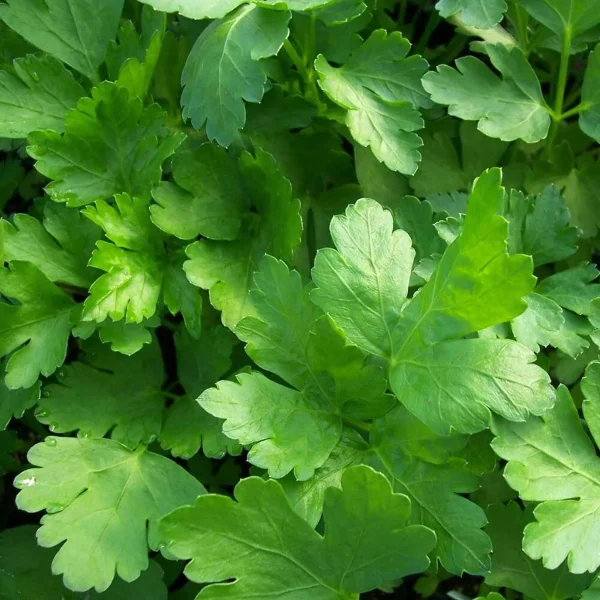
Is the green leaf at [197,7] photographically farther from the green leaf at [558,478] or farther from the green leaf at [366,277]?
the green leaf at [558,478]

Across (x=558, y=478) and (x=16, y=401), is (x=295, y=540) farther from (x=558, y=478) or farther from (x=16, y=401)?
(x=16, y=401)

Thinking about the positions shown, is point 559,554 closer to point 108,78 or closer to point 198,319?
point 198,319

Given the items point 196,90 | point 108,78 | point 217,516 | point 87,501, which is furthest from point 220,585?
point 108,78

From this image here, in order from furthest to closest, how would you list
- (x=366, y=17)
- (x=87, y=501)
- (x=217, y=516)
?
(x=366, y=17) < (x=87, y=501) < (x=217, y=516)

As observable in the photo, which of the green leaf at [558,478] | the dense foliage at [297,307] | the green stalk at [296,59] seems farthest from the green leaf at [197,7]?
the green leaf at [558,478]

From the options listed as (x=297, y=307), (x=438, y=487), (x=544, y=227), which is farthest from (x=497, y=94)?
(x=438, y=487)
